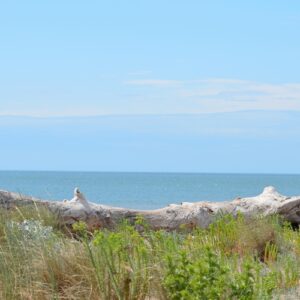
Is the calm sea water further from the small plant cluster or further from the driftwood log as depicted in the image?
the small plant cluster

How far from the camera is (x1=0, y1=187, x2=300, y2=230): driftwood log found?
523 inches

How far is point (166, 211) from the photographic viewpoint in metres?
14.1

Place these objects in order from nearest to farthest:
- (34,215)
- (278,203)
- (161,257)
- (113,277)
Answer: (113,277), (161,257), (34,215), (278,203)

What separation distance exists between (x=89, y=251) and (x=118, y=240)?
10.3 inches

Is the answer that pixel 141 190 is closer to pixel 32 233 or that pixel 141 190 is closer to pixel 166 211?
pixel 166 211

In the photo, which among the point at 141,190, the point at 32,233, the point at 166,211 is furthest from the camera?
the point at 141,190

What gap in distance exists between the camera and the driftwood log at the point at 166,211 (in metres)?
13.3

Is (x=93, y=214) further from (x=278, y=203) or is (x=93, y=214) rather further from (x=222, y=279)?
(x=222, y=279)

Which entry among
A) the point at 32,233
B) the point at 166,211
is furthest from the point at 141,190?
the point at 32,233

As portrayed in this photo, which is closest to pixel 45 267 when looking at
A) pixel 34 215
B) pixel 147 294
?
pixel 147 294

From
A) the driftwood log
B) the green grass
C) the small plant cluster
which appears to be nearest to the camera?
the green grass

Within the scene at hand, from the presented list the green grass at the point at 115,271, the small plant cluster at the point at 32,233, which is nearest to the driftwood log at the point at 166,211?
the small plant cluster at the point at 32,233

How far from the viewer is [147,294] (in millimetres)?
6457

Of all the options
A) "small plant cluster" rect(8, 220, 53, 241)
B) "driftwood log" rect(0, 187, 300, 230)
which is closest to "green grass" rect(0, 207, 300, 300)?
"small plant cluster" rect(8, 220, 53, 241)
